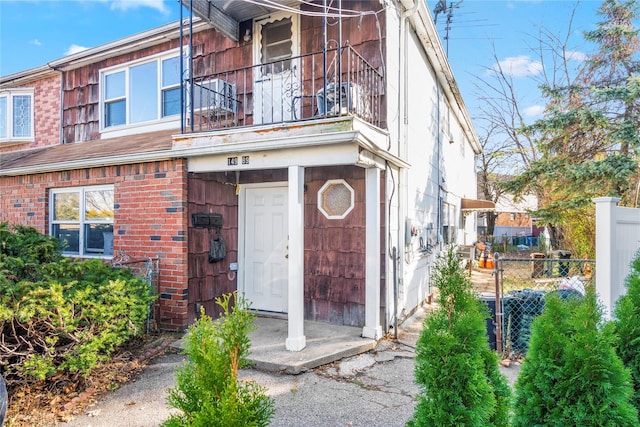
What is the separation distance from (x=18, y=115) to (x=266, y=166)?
8667mm

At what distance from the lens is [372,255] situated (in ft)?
17.7

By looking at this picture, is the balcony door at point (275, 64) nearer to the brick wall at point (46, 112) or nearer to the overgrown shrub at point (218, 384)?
the overgrown shrub at point (218, 384)

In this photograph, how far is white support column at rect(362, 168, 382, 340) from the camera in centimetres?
536

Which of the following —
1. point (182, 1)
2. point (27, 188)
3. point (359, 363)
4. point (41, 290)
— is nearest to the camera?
point (41, 290)

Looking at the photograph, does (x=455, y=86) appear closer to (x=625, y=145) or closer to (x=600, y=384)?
(x=625, y=145)

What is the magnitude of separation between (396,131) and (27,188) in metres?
7.22

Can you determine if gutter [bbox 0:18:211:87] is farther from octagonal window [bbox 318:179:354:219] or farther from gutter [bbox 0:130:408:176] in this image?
octagonal window [bbox 318:179:354:219]

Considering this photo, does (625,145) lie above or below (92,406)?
above

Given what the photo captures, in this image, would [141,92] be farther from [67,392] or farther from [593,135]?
[593,135]

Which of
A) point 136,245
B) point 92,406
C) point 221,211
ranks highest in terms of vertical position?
point 221,211

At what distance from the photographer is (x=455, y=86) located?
31.7 ft

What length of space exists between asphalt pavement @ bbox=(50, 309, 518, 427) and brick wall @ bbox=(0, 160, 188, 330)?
0.98 metres

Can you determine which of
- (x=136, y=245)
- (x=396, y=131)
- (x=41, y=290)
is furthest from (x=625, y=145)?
(x=41, y=290)

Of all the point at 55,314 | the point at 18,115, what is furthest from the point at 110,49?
the point at 55,314
